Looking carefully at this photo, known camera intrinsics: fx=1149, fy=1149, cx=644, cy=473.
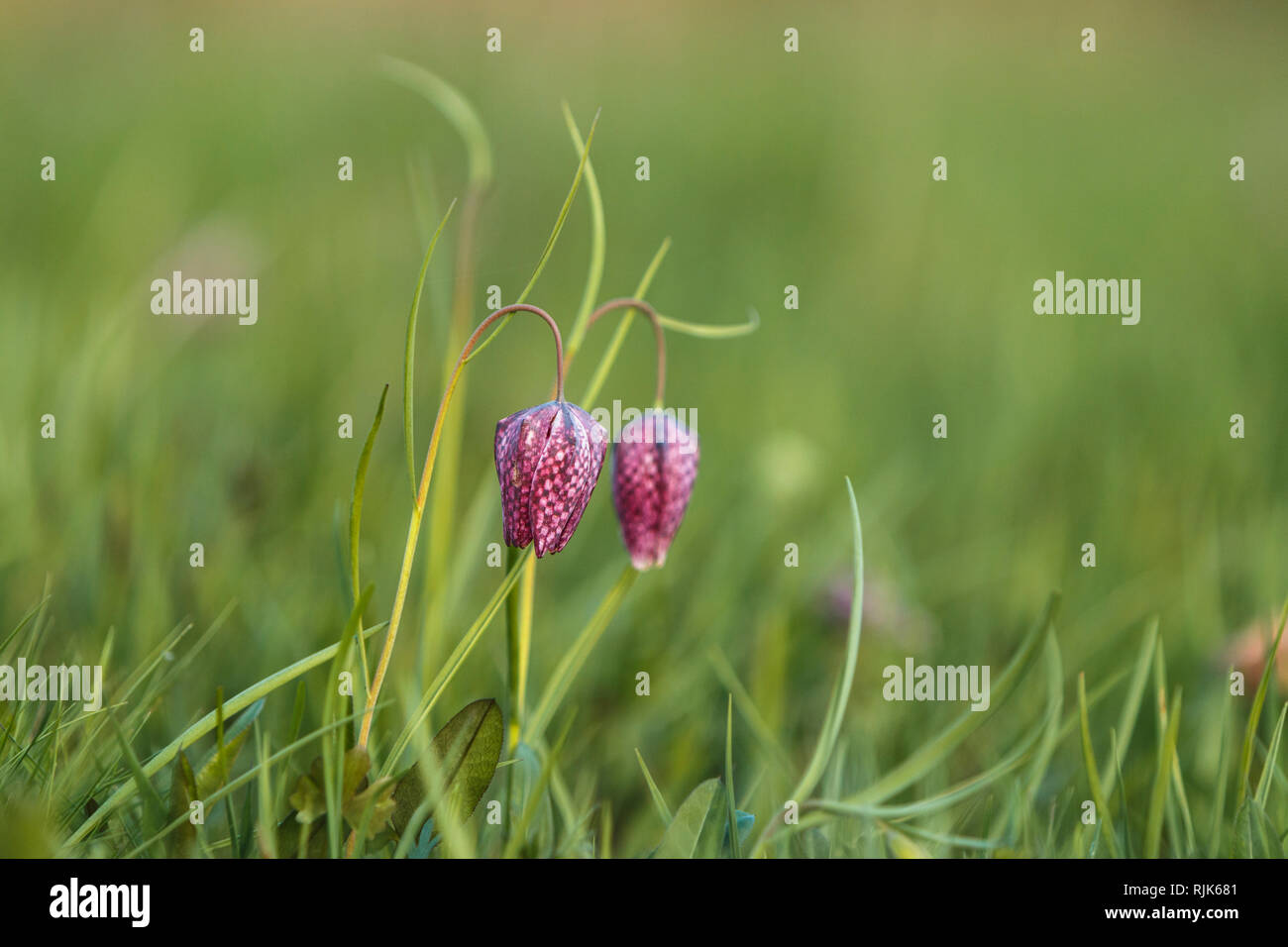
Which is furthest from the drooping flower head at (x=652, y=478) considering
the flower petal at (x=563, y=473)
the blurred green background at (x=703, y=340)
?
the blurred green background at (x=703, y=340)

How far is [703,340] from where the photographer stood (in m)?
2.87

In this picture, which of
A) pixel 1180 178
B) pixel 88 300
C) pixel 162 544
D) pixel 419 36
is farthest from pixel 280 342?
pixel 1180 178

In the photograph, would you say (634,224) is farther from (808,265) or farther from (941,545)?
(941,545)

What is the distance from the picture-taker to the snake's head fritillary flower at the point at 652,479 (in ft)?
3.60

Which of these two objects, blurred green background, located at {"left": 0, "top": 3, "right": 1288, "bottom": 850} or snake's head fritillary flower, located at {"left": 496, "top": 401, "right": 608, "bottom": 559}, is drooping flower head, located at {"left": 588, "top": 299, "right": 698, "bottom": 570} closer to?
snake's head fritillary flower, located at {"left": 496, "top": 401, "right": 608, "bottom": 559}

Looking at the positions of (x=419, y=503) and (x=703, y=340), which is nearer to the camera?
(x=419, y=503)

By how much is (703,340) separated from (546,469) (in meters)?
1.93

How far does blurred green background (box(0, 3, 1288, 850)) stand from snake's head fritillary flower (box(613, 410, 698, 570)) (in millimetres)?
269

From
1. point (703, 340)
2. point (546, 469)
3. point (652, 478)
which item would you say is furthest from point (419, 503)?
point (703, 340)

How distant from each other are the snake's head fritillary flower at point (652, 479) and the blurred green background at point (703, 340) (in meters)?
0.27

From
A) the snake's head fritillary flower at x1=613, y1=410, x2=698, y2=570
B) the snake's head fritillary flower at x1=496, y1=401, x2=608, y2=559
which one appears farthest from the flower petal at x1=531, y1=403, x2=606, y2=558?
the snake's head fritillary flower at x1=613, y1=410, x2=698, y2=570

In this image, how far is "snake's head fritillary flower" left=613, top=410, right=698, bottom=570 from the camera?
1097 millimetres

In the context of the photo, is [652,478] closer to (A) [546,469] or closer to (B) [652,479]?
(B) [652,479]

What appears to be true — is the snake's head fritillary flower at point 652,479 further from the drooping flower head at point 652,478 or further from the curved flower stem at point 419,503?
the curved flower stem at point 419,503
